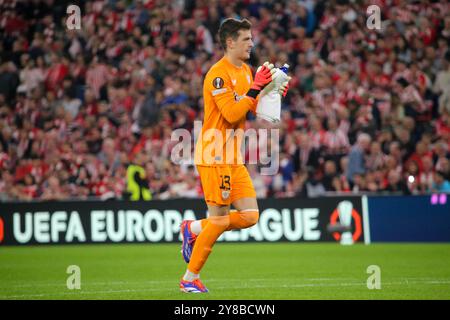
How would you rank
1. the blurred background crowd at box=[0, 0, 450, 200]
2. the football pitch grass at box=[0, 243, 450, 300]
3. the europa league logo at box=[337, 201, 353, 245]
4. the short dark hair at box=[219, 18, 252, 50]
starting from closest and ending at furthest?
the short dark hair at box=[219, 18, 252, 50], the football pitch grass at box=[0, 243, 450, 300], the europa league logo at box=[337, 201, 353, 245], the blurred background crowd at box=[0, 0, 450, 200]

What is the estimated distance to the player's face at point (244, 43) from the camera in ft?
32.3

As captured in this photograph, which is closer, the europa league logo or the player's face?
the player's face

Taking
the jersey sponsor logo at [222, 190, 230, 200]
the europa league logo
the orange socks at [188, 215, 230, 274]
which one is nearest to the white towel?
the jersey sponsor logo at [222, 190, 230, 200]

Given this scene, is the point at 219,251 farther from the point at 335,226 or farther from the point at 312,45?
the point at 312,45

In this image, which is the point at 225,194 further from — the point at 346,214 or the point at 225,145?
the point at 346,214

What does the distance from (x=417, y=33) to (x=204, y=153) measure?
12.2m

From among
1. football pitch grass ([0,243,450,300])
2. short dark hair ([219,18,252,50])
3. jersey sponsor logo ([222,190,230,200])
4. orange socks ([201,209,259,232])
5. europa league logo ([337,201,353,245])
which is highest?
short dark hair ([219,18,252,50])

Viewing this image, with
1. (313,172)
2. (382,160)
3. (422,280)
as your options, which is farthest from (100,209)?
(422,280)

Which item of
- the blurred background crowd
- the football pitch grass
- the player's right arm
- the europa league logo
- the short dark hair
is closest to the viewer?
the player's right arm

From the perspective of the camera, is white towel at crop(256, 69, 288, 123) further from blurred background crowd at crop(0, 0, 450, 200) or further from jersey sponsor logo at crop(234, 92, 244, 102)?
blurred background crowd at crop(0, 0, 450, 200)

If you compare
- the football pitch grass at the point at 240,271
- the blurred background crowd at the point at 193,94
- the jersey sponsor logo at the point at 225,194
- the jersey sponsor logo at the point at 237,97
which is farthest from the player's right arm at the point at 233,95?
the blurred background crowd at the point at 193,94

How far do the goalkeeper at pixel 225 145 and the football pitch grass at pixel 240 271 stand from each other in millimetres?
589

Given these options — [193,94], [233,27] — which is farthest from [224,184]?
[193,94]

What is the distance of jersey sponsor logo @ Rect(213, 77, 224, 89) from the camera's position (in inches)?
382
